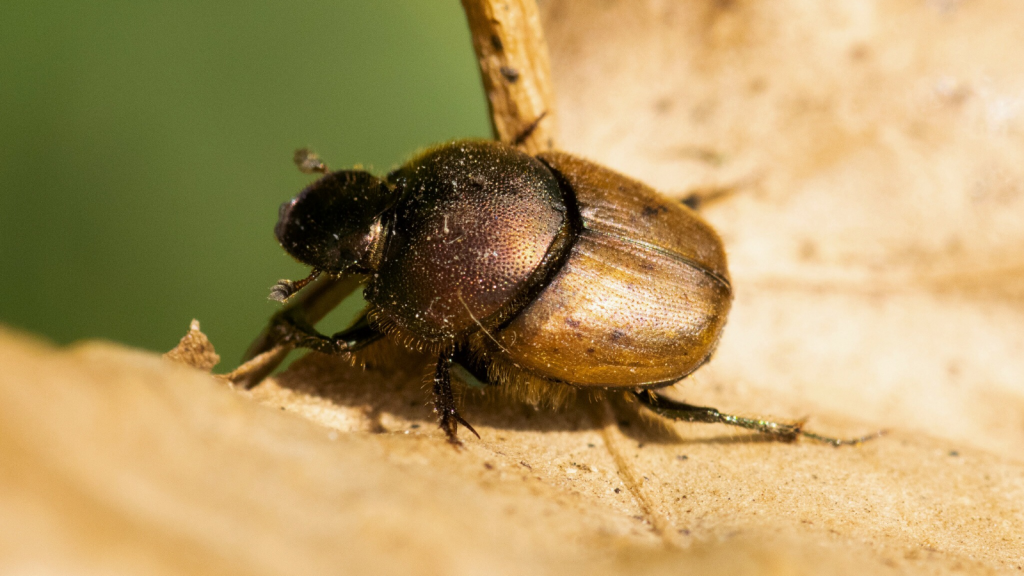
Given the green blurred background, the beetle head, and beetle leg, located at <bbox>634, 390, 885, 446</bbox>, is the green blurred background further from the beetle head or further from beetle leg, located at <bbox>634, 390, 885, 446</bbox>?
beetle leg, located at <bbox>634, 390, 885, 446</bbox>

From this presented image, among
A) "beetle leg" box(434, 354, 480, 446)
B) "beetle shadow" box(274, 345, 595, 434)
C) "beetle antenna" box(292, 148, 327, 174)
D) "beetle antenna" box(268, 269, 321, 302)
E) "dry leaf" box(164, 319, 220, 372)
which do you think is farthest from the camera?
"beetle antenna" box(292, 148, 327, 174)

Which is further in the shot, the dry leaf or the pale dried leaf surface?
the dry leaf

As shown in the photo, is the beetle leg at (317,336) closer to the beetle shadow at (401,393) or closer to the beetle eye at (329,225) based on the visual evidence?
the beetle shadow at (401,393)

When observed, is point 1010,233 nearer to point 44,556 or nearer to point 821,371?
point 821,371

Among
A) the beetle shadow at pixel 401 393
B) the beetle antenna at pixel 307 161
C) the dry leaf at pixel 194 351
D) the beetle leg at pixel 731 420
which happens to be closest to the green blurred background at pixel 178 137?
the beetle antenna at pixel 307 161

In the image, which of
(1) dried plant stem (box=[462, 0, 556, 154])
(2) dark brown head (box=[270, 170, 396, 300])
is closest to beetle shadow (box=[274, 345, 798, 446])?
(2) dark brown head (box=[270, 170, 396, 300])

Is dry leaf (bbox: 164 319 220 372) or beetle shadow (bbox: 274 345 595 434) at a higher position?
dry leaf (bbox: 164 319 220 372)
